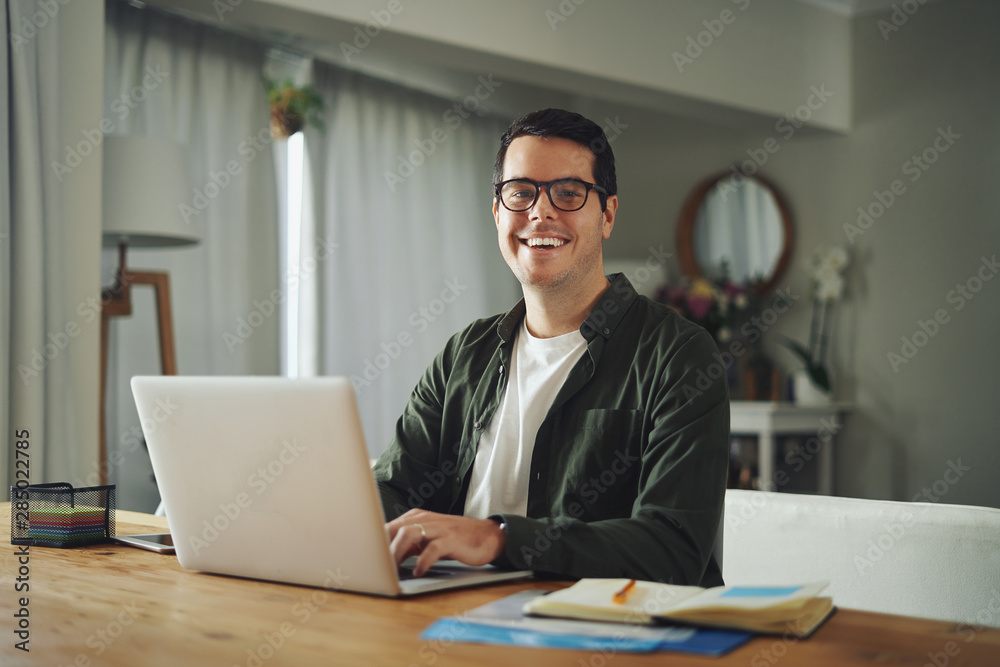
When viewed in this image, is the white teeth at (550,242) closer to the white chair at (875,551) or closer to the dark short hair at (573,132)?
the dark short hair at (573,132)

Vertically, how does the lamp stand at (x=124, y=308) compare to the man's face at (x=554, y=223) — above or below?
below

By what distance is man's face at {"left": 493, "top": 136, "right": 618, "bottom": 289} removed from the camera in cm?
154

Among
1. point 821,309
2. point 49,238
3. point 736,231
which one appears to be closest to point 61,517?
point 49,238

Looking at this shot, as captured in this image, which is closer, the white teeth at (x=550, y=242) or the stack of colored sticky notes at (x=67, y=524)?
the stack of colored sticky notes at (x=67, y=524)

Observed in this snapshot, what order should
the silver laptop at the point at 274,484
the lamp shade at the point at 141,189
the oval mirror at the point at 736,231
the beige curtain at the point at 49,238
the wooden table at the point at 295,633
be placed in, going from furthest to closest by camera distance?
1. the oval mirror at the point at 736,231
2. the lamp shade at the point at 141,189
3. the beige curtain at the point at 49,238
4. the silver laptop at the point at 274,484
5. the wooden table at the point at 295,633

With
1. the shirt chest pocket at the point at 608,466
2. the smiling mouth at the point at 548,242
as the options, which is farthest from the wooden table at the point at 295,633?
the smiling mouth at the point at 548,242

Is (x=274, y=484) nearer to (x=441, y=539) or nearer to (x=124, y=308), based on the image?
(x=441, y=539)

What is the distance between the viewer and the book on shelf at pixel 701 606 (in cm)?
79

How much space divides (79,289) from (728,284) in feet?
10.1

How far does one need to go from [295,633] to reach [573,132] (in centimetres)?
98

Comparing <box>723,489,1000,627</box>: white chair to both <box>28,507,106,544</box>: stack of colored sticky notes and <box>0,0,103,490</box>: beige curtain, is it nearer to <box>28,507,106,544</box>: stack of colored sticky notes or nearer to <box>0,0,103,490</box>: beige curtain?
<box>28,507,106,544</box>: stack of colored sticky notes

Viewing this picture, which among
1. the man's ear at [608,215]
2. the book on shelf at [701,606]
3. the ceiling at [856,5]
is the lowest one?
the book on shelf at [701,606]

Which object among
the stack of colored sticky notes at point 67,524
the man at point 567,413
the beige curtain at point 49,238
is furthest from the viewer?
the beige curtain at point 49,238

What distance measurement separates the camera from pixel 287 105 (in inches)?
162
